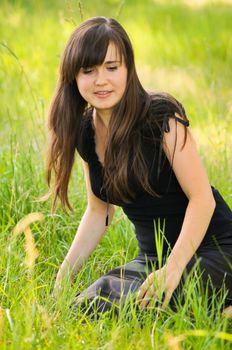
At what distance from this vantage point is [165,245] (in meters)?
2.88

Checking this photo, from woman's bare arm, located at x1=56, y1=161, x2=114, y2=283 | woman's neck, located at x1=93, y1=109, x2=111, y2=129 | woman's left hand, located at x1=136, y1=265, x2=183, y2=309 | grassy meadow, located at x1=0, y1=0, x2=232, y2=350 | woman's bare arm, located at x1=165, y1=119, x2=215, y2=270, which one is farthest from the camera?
woman's bare arm, located at x1=56, y1=161, x2=114, y2=283

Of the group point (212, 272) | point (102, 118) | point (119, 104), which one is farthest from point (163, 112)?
point (212, 272)

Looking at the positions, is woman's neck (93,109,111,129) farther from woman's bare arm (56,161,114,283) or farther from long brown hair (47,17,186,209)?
woman's bare arm (56,161,114,283)

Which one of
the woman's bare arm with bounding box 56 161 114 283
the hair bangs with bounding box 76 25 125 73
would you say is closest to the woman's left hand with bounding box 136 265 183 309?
the woman's bare arm with bounding box 56 161 114 283

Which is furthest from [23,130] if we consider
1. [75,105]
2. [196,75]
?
[196,75]

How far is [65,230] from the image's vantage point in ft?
11.2

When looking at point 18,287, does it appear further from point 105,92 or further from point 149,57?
point 149,57

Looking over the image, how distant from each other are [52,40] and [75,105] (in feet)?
14.4

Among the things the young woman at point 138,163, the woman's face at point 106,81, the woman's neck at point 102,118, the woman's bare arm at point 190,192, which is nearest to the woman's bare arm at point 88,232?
the young woman at point 138,163

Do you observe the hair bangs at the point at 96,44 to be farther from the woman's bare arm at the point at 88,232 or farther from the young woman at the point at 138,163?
the woman's bare arm at the point at 88,232

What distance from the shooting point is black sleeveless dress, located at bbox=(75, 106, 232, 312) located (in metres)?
2.72

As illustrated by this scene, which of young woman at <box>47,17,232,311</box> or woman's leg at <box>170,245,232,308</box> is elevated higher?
young woman at <box>47,17,232,311</box>

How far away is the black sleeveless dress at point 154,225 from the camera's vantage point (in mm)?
2721

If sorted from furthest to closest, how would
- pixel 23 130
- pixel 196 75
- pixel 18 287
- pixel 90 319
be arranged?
pixel 196 75 → pixel 23 130 → pixel 18 287 → pixel 90 319
